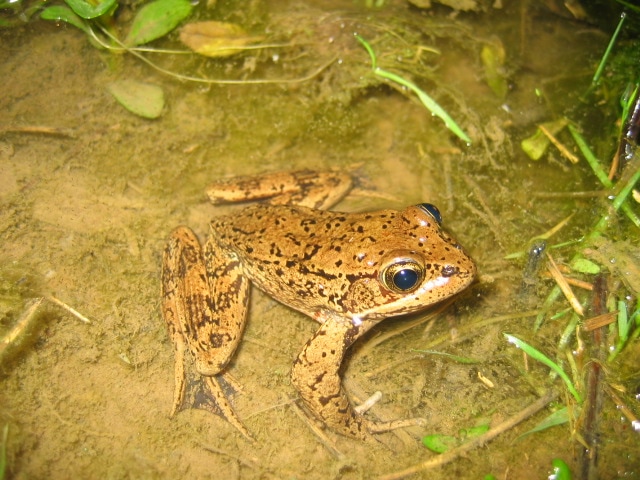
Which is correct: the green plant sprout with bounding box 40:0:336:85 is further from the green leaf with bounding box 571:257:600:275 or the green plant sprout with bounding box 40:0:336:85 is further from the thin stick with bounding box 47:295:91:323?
the green leaf with bounding box 571:257:600:275

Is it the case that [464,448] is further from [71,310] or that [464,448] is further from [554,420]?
[71,310]

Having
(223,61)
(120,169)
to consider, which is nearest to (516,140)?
(223,61)

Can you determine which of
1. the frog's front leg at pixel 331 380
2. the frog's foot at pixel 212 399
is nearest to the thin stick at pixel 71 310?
the frog's foot at pixel 212 399

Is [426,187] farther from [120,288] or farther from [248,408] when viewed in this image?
[120,288]

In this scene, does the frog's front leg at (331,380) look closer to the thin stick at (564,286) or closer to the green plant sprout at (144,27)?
the thin stick at (564,286)

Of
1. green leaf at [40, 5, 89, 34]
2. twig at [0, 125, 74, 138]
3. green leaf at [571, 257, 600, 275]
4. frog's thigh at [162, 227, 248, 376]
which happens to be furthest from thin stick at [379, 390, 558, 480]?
green leaf at [40, 5, 89, 34]

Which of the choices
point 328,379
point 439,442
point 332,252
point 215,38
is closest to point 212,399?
point 328,379

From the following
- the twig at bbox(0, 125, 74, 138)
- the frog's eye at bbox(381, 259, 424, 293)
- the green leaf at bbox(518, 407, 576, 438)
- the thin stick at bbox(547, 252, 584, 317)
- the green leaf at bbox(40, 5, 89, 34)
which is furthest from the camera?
the green leaf at bbox(40, 5, 89, 34)
